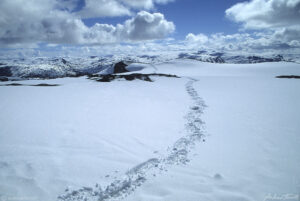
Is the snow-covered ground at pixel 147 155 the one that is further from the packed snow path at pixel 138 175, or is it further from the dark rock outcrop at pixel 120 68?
the dark rock outcrop at pixel 120 68

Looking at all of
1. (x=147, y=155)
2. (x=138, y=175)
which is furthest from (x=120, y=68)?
(x=138, y=175)

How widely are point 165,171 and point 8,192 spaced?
15.9 ft

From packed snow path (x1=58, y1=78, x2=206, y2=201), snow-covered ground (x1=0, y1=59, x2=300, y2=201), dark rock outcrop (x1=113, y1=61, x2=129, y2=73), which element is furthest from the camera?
dark rock outcrop (x1=113, y1=61, x2=129, y2=73)

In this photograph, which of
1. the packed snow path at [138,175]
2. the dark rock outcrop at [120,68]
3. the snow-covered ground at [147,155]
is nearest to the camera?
the packed snow path at [138,175]

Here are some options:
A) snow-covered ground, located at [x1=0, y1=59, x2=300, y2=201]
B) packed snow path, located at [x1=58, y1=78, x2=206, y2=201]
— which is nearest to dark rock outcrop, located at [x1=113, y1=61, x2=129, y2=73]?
snow-covered ground, located at [x1=0, y1=59, x2=300, y2=201]

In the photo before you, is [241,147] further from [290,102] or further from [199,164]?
[290,102]

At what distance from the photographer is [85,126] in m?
9.30

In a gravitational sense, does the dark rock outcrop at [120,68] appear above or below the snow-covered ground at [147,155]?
above

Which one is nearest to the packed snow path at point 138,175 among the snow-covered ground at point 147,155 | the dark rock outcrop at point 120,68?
the snow-covered ground at point 147,155

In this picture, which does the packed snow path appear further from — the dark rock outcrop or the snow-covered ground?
the dark rock outcrop

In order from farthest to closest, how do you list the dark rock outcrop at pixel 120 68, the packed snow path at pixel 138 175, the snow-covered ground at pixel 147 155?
the dark rock outcrop at pixel 120 68 < the snow-covered ground at pixel 147 155 < the packed snow path at pixel 138 175

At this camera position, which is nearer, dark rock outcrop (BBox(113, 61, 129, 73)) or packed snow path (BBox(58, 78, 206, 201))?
packed snow path (BBox(58, 78, 206, 201))

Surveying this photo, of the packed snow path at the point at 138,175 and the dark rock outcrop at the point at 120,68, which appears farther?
the dark rock outcrop at the point at 120,68

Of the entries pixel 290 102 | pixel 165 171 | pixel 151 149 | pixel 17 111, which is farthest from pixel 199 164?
pixel 290 102
